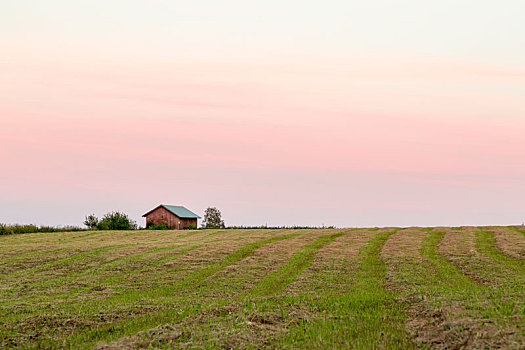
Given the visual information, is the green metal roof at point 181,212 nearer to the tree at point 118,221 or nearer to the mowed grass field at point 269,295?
the tree at point 118,221

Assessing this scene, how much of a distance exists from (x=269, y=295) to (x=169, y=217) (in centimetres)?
5750

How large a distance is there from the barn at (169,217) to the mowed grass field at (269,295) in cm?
4020

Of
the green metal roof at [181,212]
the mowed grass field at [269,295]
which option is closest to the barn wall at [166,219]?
the green metal roof at [181,212]

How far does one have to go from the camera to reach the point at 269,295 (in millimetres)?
15383

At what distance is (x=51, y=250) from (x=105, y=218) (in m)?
39.9

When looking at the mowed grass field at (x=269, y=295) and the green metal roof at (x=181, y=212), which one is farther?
the green metal roof at (x=181, y=212)

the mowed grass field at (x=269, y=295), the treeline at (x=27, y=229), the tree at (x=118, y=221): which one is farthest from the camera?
the tree at (x=118, y=221)

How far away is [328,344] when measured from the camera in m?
9.38

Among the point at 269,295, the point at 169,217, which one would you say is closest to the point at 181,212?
the point at 169,217

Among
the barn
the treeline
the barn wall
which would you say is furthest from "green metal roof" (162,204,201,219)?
the treeline

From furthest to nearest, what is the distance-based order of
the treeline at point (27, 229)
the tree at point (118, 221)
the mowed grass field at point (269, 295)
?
the tree at point (118, 221), the treeline at point (27, 229), the mowed grass field at point (269, 295)

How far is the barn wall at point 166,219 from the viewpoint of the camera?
230ft

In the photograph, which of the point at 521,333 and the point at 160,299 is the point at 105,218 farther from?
the point at 521,333

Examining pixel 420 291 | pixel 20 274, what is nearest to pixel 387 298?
pixel 420 291
